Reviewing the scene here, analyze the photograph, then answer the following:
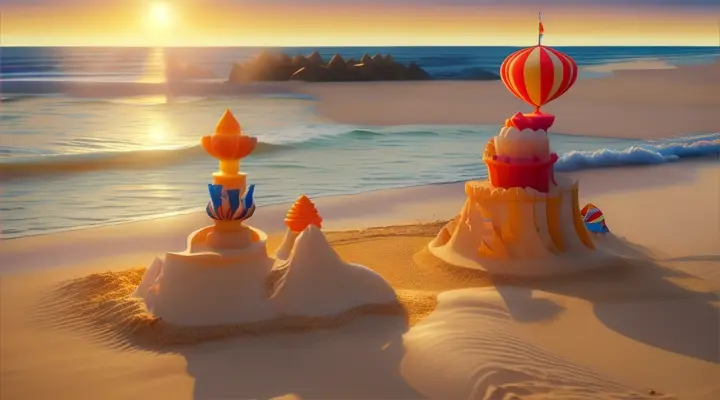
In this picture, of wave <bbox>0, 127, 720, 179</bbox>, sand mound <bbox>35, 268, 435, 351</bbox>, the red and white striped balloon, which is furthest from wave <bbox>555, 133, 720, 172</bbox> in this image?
sand mound <bbox>35, 268, 435, 351</bbox>

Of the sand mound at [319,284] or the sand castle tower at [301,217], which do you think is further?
the sand castle tower at [301,217]

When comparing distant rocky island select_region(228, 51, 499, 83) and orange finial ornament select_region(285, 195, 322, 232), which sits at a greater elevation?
distant rocky island select_region(228, 51, 499, 83)

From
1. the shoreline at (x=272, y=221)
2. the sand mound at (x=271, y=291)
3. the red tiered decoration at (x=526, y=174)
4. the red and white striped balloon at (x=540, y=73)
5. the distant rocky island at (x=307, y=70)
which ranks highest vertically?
the distant rocky island at (x=307, y=70)

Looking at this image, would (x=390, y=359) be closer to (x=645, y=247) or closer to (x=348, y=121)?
(x=645, y=247)

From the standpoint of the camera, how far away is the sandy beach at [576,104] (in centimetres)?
2823

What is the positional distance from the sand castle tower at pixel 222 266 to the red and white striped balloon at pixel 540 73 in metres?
3.51

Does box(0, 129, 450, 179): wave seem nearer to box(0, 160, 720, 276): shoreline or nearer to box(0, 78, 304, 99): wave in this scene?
box(0, 160, 720, 276): shoreline

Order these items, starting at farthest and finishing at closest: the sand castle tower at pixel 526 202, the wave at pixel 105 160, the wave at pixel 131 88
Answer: the wave at pixel 131 88
the wave at pixel 105 160
the sand castle tower at pixel 526 202

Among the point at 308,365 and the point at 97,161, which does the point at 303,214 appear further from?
the point at 97,161

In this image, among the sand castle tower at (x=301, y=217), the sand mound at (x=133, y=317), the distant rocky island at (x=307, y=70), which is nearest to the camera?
the sand mound at (x=133, y=317)

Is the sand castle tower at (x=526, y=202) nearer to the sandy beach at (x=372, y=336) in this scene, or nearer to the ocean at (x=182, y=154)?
the sandy beach at (x=372, y=336)

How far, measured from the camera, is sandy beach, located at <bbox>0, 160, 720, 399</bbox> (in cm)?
567

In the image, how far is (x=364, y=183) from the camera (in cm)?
1571

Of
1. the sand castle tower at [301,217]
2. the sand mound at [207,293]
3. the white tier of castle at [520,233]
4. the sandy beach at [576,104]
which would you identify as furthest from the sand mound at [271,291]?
the sandy beach at [576,104]
